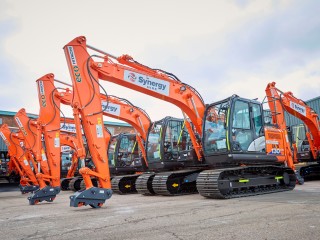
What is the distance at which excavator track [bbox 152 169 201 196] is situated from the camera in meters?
10.6

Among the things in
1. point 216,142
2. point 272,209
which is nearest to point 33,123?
point 216,142

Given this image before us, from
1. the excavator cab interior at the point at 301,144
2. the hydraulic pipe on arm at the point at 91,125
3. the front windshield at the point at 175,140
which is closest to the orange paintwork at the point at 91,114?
the hydraulic pipe on arm at the point at 91,125

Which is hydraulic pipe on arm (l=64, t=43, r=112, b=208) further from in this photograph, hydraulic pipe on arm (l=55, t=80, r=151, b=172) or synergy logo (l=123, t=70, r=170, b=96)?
hydraulic pipe on arm (l=55, t=80, r=151, b=172)

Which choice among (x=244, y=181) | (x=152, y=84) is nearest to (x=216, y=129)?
(x=244, y=181)

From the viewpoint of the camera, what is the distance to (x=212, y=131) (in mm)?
9594

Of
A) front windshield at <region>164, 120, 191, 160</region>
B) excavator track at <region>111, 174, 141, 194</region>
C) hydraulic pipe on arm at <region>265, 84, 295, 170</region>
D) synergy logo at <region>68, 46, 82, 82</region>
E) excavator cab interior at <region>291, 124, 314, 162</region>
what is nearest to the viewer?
synergy logo at <region>68, 46, 82, 82</region>

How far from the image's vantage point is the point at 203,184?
898 cm

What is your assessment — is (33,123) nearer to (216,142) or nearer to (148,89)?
(148,89)

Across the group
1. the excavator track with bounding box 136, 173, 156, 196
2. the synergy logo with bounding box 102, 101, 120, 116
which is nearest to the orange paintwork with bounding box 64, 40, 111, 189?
the excavator track with bounding box 136, 173, 156, 196

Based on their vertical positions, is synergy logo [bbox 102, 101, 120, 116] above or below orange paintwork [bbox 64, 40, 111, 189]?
above

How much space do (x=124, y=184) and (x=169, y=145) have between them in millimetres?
2809

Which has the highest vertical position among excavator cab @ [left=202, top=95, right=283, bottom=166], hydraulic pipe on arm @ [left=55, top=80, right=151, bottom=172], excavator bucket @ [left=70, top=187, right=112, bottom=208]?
hydraulic pipe on arm @ [left=55, top=80, right=151, bottom=172]

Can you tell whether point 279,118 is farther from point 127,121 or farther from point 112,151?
point 112,151

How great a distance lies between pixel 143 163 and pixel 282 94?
20.2ft
